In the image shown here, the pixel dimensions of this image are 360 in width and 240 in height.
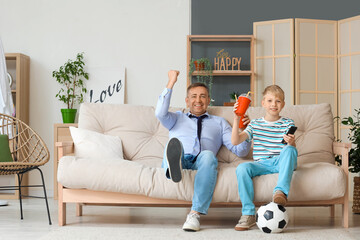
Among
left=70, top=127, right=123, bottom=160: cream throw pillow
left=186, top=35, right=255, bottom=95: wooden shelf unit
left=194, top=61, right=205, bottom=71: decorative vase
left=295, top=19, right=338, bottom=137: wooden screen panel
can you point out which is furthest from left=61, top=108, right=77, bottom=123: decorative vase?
left=295, top=19, right=338, bottom=137: wooden screen panel

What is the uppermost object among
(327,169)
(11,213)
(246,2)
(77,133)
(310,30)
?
(246,2)

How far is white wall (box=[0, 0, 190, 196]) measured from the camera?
17.1 feet

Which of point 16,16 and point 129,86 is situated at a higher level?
point 16,16

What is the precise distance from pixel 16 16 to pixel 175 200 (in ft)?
11.1

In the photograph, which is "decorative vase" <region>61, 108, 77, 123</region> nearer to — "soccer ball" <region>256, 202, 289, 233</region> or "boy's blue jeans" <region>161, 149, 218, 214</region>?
"boy's blue jeans" <region>161, 149, 218, 214</region>

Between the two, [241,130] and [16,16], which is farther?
[16,16]

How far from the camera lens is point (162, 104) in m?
3.22

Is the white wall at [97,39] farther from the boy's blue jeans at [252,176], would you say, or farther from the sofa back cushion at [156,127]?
the boy's blue jeans at [252,176]

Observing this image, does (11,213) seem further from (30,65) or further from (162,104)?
(30,65)

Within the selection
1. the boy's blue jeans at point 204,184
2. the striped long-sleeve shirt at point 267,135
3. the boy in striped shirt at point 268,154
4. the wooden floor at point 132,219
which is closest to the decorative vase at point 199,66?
the wooden floor at point 132,219

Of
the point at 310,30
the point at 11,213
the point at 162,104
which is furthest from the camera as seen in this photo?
the point at 310,30

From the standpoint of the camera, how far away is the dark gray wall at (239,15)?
17.1 feet

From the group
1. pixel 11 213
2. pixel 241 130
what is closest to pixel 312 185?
pixel 241 130

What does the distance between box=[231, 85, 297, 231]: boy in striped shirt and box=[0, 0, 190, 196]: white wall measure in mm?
2178
